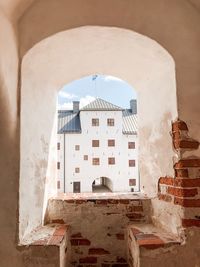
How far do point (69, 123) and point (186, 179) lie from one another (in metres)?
15.5

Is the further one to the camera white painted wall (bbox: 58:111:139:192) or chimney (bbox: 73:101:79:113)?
chimney (bbox: 73:101:79:113)

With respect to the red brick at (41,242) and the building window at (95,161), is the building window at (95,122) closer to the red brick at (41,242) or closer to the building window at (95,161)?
the building window at (95,161)

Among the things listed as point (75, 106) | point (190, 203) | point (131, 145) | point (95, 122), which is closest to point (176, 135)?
point (190, 203)

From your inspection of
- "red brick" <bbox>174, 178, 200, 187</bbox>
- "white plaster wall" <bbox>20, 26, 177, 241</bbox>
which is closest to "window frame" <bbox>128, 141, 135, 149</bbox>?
"white plaster wall" <bbox>20, 26, 177, 241</bbox>

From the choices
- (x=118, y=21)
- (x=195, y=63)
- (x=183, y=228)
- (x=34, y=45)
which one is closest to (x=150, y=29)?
(x=118, y=21)

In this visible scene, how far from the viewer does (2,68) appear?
5.05 feet

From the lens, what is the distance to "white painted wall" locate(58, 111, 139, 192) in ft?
55.2

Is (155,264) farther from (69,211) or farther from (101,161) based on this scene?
(101,161)

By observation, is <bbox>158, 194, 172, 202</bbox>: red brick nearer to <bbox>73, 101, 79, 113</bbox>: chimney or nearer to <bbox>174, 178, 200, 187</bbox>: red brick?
A: <bbox>174, 178, 200, 187</bbox>: red brick

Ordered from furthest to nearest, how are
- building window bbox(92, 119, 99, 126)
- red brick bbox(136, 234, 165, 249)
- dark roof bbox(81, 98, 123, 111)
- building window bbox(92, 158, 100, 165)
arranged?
building window bbox(92, 158, 100, 165) < building window bbox(92, 119, 99, 126) < dark roof bbox(81, 98, 123, 111) < red brick bbox(136, 234, 165, 249)

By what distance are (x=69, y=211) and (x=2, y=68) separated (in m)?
1.26

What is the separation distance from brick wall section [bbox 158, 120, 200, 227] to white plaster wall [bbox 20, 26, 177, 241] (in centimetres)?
11

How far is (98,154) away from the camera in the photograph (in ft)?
56.9

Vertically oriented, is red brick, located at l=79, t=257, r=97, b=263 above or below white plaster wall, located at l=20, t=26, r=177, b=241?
below
